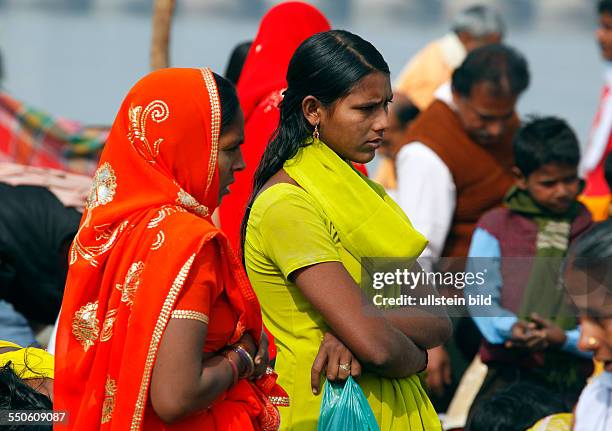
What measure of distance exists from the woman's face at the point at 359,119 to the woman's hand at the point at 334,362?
0.48m

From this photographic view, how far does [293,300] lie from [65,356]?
0.55 meters

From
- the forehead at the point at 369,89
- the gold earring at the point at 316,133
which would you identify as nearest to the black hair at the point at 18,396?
the gold earring at the point at 316,133

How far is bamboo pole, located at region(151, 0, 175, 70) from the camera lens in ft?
20.5

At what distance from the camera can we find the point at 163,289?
2635 mm

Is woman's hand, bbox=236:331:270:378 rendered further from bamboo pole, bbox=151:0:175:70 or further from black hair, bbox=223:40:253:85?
bamboo pole, bbox=151:0:175:70

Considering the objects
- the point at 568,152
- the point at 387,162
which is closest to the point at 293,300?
the point at 568,152

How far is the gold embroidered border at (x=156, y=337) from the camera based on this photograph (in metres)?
2.62

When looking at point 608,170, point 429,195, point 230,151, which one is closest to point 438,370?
point 429,195

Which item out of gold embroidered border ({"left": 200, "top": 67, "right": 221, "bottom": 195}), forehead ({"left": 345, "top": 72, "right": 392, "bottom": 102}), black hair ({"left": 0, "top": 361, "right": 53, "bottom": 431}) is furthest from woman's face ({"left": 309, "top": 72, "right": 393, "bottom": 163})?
black hair ({"left": 0, "top": 361, "right": 53, "bottom": 431})

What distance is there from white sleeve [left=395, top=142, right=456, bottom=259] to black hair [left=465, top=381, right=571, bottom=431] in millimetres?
1009

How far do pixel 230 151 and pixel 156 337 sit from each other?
1.69 ft

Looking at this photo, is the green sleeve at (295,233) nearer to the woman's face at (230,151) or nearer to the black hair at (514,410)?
the woman's face at (230,151)

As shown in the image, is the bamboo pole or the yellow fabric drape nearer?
the yellow fabric drape

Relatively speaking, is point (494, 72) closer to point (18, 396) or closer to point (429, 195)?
point (429, 195)
